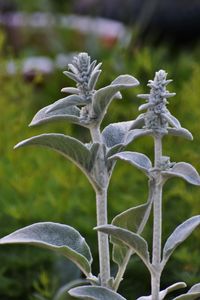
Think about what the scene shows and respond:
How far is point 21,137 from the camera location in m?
2.36

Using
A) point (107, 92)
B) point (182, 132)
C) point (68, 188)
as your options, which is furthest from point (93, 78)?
point (68, 188)

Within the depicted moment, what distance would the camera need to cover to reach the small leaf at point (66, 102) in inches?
42.7

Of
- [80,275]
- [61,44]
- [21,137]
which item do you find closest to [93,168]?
[80,275]

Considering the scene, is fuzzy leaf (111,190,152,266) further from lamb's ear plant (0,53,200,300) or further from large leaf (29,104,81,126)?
large leaf (29,104,81,126)

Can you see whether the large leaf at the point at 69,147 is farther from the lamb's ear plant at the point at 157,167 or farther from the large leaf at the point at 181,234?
the large leaf at the point at 181,234

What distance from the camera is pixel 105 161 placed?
1.16m

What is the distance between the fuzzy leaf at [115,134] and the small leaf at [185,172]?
134mm

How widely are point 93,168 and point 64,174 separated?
3.07 ft

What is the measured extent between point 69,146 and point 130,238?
142 mm

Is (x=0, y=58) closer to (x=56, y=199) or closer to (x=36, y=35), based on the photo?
(x=56, y=199)

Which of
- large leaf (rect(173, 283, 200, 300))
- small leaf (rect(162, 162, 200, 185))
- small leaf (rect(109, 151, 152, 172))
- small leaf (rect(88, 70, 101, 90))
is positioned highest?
small leaf (rect(88, 70, 101, 90))

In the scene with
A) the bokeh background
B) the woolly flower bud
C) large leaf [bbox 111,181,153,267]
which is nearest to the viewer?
the woolly flower bud

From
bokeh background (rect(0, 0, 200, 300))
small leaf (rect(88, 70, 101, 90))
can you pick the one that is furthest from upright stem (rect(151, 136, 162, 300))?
bokeh background (rect(0, 0, 200, 300))

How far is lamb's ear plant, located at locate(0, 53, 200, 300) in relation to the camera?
1.06m
